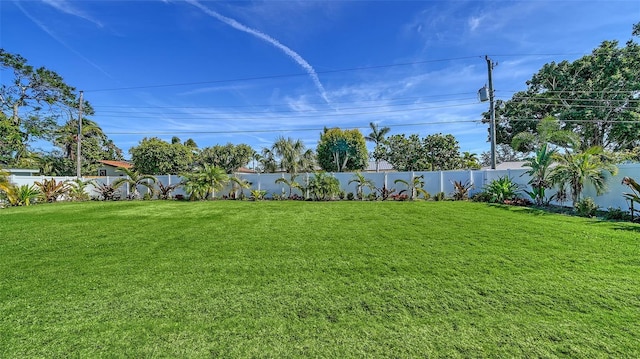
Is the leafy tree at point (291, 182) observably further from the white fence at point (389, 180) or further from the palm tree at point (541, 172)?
the palm tree at point (541, 172)

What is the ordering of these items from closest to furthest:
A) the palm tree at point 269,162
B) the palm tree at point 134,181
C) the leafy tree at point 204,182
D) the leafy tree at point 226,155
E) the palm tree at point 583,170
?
1. the palm tree at point 583,170
2. the leafy tree at point 204,182
3. the palm tree at point 134,181
4. the palm tree at point 269,162
5. the leafy tree at point 226,155

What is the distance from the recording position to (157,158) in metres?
23.4

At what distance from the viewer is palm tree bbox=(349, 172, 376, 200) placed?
512 inches

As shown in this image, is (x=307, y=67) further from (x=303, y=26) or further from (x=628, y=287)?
(x=628, y=287)

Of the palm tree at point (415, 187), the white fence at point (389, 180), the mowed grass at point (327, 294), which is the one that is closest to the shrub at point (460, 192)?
the white fence at point (389, 180)

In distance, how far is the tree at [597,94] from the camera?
1455 centimetres

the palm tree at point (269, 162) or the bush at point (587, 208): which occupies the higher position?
the palm tree at point (269, 162)

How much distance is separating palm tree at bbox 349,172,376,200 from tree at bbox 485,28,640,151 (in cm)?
986

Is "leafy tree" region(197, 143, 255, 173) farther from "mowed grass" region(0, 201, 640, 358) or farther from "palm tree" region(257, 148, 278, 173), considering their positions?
"mowed grass" region(0, 201, 640, 358)

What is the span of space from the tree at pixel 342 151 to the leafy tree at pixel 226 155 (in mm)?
8288

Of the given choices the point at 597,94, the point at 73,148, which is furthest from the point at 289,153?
the point at 73,148

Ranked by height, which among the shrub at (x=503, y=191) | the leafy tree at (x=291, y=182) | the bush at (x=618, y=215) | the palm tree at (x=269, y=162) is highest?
the palm tree at (x=269, y=162)

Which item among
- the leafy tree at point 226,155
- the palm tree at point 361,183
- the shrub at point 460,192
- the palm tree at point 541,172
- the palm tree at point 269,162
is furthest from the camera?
the leafy tree at point 226,155

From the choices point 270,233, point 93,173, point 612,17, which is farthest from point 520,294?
point 93,173
